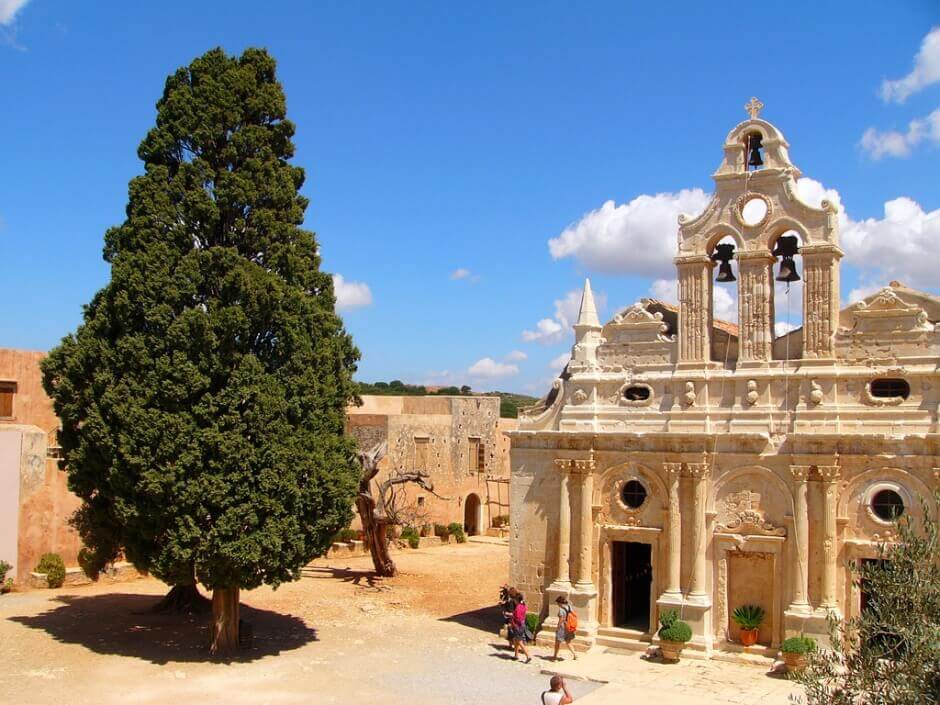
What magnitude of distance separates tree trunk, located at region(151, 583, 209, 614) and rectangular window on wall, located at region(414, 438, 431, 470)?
58.8 ft

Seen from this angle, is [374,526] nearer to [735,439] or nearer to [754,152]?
[735,439]

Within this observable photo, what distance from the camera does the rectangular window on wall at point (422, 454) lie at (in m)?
40.2

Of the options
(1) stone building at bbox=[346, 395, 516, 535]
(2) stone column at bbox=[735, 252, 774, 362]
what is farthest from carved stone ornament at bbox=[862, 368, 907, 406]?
(1) stone building at bbox=[346, 395, 516, 535]

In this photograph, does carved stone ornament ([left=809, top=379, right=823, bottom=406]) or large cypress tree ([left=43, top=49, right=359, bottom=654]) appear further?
carved stone ornament ([left=809, top=379, right=823, bottom=406])

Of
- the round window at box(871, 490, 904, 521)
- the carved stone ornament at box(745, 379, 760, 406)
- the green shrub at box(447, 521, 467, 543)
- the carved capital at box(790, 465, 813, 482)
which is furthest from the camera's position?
the green shrub at box(447, 521, 467, 543)

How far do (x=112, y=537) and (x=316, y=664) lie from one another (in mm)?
4928

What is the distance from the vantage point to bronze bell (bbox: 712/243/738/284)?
20812 millimetres

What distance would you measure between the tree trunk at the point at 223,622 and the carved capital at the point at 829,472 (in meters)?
12.1

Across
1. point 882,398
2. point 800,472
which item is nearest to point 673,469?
point 800,472

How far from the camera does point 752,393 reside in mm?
19484

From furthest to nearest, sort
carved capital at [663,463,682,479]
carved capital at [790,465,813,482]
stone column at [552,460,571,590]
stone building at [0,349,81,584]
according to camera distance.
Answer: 1. stone building at [0,349,81,584]
2. stone column at [552,460,571,590]
3. carved capital at [663,463,682,479]
4. carved capital at [790,465,813,482]

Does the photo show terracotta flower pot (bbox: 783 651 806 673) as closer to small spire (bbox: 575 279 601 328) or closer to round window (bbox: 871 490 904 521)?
round window (bbox: 871 490 904 521)

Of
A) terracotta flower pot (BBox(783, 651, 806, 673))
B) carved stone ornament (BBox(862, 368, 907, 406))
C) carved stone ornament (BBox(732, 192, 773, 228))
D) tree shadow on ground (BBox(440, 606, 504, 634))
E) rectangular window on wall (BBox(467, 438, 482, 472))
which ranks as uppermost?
carved stone ornament (BBox(732, 192, 773, 228))

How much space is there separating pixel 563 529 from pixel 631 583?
2.94 metres
